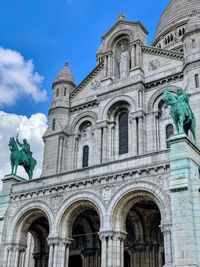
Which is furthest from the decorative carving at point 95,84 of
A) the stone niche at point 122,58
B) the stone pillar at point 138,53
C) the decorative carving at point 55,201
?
the decorative carving at point 55,201

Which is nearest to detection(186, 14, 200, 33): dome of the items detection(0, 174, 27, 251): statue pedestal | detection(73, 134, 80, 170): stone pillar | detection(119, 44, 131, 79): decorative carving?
detection(119, 44, 131, 79): decorative carving

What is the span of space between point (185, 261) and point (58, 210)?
27.8 feet

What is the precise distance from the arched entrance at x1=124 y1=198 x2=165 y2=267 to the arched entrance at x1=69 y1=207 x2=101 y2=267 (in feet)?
7.50

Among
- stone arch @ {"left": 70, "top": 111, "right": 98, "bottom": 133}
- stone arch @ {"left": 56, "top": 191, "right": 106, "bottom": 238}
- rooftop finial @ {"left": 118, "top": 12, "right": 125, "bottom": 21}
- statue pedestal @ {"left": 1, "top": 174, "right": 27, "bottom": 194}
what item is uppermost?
rooftop finial @ {"left": 118, "top": 12, "right": 125, "bottom": 21}

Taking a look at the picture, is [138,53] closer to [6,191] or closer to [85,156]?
[85,156]

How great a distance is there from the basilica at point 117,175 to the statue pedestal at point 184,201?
0.05 metres

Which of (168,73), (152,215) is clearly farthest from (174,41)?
(152,215)

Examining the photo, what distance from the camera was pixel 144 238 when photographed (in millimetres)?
25500

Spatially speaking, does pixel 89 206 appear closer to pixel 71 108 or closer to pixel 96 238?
pixel 96 238

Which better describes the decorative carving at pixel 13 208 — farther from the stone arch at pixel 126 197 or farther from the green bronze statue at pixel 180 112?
the green bronze statue at pixel 180 112

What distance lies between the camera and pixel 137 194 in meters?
21.9

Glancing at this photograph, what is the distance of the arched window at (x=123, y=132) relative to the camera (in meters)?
29.8

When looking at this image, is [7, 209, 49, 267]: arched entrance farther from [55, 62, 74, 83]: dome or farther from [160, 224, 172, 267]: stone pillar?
[55, 62, 74, 83]: dome

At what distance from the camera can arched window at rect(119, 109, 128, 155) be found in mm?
29784
